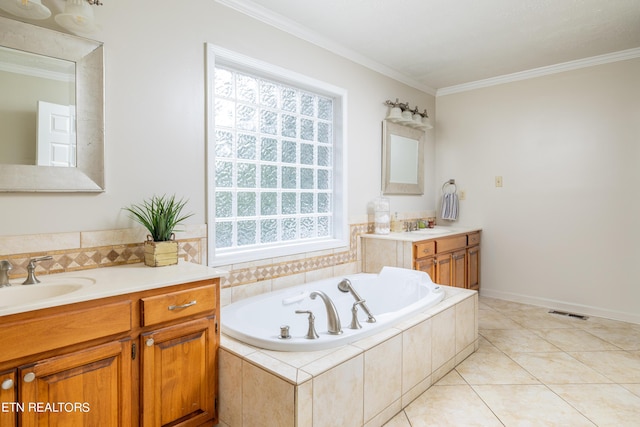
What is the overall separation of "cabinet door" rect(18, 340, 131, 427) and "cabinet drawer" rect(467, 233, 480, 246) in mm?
3506

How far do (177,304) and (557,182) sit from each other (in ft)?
12.4

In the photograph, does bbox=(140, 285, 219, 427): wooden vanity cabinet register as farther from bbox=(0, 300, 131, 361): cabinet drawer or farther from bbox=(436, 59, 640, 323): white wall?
bbox=(436, 59, 640, 323): white wall

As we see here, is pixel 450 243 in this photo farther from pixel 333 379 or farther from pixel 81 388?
pixel 81 388

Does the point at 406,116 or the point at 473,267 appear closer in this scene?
the point at 406,116

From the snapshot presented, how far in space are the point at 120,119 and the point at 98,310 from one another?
1.04 metres

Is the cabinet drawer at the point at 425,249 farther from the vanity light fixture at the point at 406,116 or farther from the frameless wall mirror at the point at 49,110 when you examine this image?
the frameless wall mirror at the point at 49,110

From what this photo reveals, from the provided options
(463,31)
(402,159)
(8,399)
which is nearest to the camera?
(8,399)

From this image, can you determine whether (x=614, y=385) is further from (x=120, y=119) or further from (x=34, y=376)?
(x=120, y=119)

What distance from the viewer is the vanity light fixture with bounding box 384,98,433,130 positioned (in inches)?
149

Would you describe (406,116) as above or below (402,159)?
above

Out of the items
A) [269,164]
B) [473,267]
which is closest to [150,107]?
[269,164]

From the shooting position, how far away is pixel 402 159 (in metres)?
4.08

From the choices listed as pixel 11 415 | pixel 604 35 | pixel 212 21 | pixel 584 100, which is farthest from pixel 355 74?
pixel 11 415

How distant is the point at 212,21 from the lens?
7.84 ft
